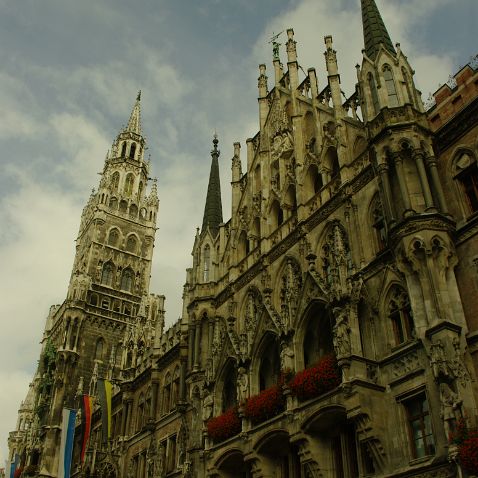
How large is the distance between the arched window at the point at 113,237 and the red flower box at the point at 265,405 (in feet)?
147

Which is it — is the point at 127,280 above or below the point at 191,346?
above

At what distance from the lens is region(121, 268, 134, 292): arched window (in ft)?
205

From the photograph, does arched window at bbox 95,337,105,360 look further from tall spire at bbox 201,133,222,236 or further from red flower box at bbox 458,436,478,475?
red flower box at bbox 458,436,478,475

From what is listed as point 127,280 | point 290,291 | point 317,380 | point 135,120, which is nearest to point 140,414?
point 290,291

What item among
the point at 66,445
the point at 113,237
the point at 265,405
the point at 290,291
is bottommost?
the point at 265,405

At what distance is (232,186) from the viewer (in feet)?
109

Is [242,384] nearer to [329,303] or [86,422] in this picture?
[329,303]

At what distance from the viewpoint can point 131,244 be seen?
218 ft

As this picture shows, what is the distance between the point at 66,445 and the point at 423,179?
100 ft

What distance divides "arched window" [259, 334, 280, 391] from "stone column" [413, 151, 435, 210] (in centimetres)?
886

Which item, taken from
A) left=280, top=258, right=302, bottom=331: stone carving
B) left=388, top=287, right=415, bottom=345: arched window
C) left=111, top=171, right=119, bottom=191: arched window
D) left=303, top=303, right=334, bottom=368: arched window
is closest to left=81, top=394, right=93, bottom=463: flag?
left=280, top=258, right=302, bottom=331: stone carving

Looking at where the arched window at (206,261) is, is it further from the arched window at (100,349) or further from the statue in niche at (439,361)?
the arched window at (100,349)

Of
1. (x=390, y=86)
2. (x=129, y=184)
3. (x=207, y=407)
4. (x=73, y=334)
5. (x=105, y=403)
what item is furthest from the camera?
(x=129, y=184)

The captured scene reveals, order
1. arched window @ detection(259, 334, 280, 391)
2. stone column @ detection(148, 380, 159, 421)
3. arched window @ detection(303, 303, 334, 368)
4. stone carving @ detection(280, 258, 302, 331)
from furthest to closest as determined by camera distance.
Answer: stone column @ detection(148, 380, 159, 421) → arched window @ detection(259, 334, 280, 391) → stone carving @ detection(280, 258, 302, 331) → arched window @ detection(303, 303, 334, 368)
